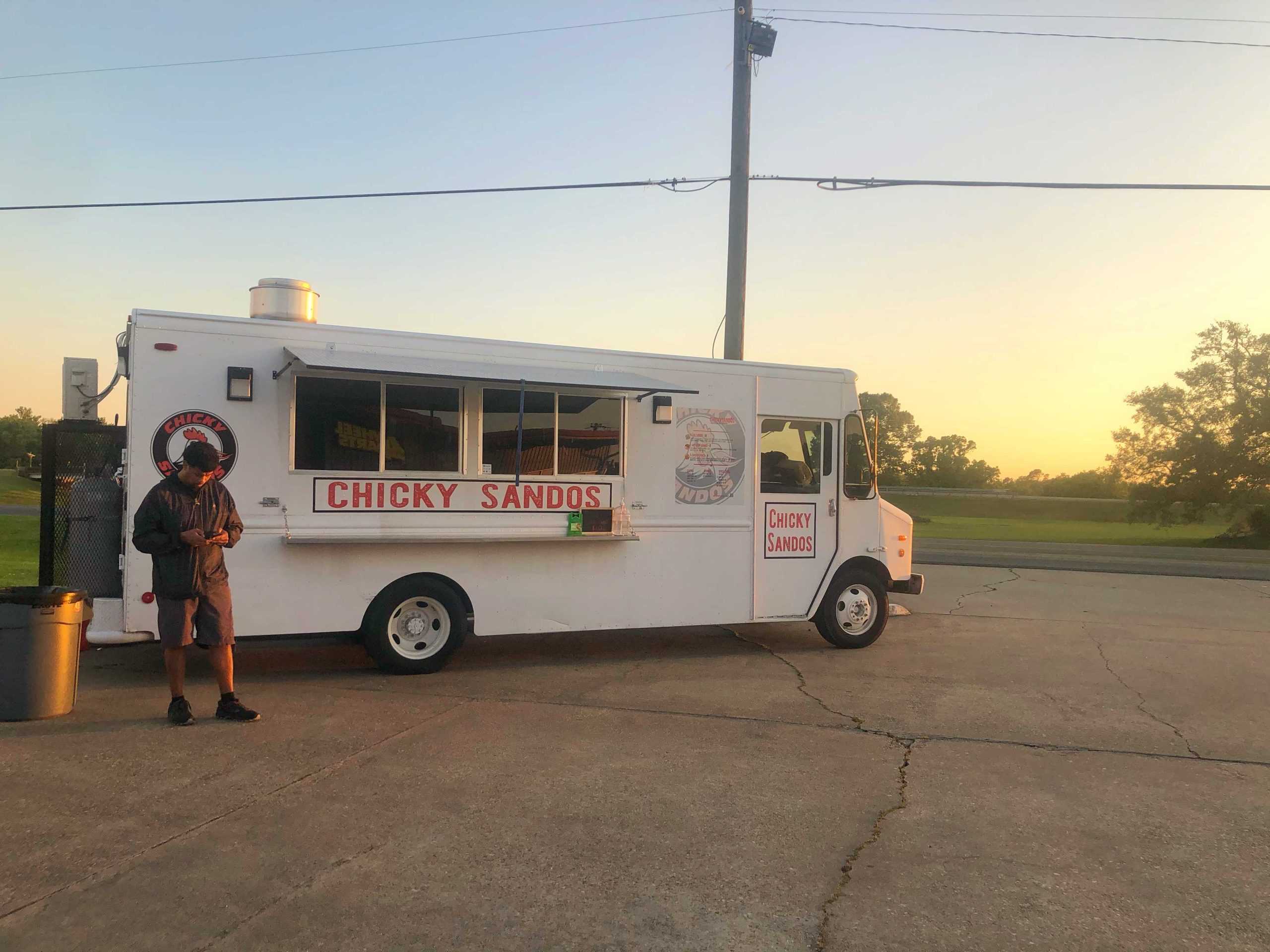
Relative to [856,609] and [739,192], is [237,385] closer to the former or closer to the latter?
[856,609]

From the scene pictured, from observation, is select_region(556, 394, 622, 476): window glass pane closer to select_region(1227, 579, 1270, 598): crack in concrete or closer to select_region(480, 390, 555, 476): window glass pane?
select_region(480, 390, 555, 476): window glass pane

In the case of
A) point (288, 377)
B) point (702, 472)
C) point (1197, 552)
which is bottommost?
point (1197, 552)

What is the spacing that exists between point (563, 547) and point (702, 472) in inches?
61.0

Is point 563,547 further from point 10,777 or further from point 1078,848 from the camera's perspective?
point 1078,848

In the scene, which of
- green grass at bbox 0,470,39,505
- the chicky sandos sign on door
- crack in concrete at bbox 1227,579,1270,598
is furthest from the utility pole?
green grass at bbox 0,470,39,505

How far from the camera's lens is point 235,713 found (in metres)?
6.09

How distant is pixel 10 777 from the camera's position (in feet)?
16.1

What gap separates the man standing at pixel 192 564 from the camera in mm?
5805

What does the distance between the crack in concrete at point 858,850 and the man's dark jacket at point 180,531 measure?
14.0 ft

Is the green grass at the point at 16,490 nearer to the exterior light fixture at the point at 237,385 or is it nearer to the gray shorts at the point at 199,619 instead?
the exterior light fixture at the point at 237,385

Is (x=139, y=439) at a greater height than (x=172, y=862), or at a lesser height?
greater

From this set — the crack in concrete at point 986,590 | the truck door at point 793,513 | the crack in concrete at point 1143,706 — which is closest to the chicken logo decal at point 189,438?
the truck door at point 793,513

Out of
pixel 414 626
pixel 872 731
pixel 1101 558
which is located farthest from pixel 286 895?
pixel 1101 558

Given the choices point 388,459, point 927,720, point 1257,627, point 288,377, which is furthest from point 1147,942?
point 1257,627
